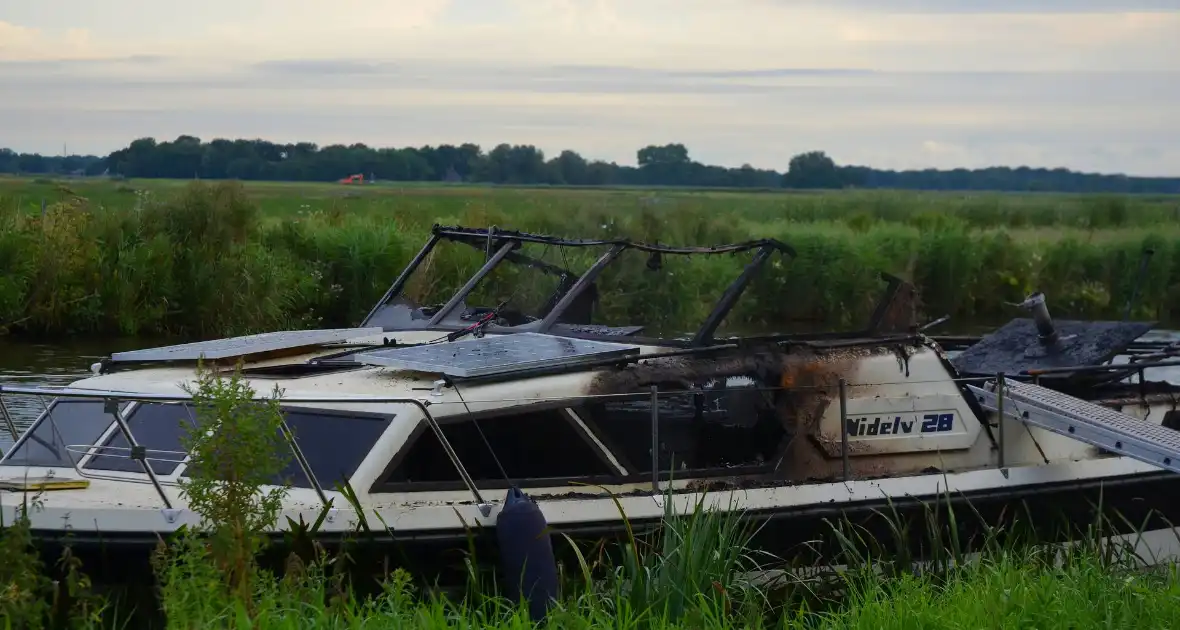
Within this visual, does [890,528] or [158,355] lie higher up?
[158,355]

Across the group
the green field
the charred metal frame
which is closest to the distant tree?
the green field

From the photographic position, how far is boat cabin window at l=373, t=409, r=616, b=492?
7.59 metres

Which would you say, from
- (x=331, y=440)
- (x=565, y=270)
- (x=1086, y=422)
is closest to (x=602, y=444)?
(x=331, y=440)

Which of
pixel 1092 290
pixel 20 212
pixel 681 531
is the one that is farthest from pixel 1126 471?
pixel 1092 290

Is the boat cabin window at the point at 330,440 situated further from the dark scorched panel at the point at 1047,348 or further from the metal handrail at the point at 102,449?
the dark scorched panel at the point at 1047,348

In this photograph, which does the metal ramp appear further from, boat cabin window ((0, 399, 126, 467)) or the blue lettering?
boat cabin window ((0, 399, 126, 467))

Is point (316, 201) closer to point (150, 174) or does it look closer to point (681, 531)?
point (150, 174)

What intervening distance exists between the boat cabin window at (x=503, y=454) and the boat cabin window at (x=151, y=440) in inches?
45.3

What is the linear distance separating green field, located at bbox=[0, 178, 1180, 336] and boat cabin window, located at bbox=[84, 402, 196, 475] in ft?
19.5

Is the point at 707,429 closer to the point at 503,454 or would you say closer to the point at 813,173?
the point at 503,454

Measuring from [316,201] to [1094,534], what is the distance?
4222 centimetres

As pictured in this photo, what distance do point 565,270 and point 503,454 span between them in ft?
7.98

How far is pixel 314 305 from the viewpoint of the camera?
874 inches

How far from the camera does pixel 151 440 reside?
7.78 meters
